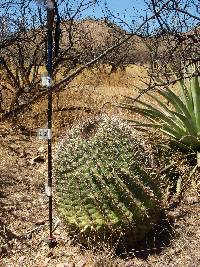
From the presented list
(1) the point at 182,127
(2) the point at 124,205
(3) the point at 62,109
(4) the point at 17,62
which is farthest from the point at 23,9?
(2) the point at 124,205

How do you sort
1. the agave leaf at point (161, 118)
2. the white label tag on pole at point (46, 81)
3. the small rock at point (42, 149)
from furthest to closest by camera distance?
the small rock at point (42, 149) → the agave leaf at point (161, 118) → the white label tag on pole at point (46, 81)

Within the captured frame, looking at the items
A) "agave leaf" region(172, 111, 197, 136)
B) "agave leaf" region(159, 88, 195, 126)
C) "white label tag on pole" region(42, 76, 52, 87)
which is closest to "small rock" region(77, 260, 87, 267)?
"white label tag on pole" region(42, 76, 52, 87)

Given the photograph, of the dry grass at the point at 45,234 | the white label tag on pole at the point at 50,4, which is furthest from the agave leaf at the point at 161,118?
the white label tag on pole at the point at 50,4

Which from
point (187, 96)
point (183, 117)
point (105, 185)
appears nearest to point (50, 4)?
point (105, 185)

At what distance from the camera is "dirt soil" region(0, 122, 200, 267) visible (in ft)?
12.1

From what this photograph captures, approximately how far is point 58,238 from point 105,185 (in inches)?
31.2

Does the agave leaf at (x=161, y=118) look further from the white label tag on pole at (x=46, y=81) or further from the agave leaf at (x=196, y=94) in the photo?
the white label tag on pole at (x=46, y=81)

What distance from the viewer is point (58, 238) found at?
418 cm

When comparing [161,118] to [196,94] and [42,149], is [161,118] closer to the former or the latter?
[196,94]

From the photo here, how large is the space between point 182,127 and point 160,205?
1.59m

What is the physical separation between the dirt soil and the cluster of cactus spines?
17 cm

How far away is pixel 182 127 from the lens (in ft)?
17.7

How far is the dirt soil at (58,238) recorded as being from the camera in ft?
12.1

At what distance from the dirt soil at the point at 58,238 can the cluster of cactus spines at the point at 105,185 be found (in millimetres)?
174
